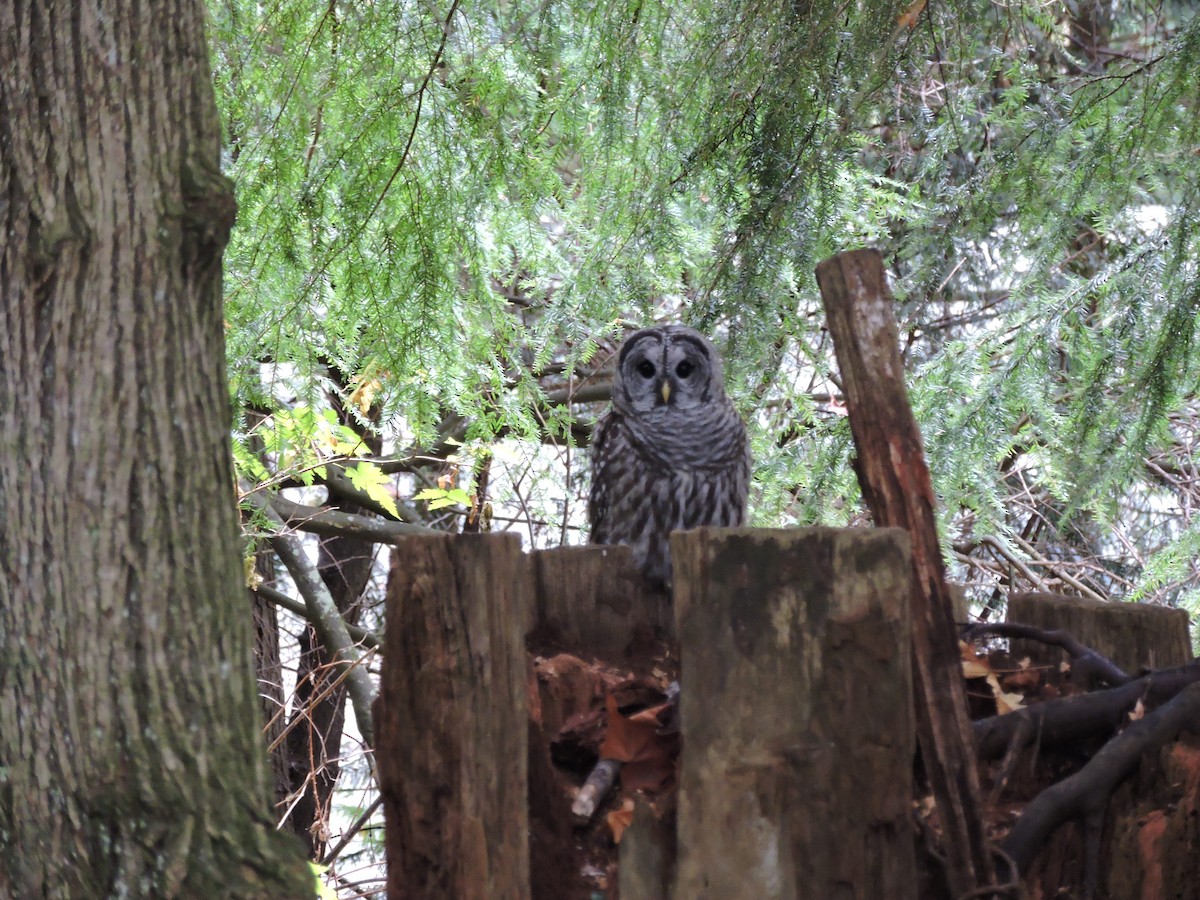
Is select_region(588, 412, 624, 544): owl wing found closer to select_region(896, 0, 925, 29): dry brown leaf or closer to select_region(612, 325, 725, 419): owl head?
select_region(612, 325, 725, 419): owl head

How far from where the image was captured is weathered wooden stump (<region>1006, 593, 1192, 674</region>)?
2.26 metres

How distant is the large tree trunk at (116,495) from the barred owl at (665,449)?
84.2 inches

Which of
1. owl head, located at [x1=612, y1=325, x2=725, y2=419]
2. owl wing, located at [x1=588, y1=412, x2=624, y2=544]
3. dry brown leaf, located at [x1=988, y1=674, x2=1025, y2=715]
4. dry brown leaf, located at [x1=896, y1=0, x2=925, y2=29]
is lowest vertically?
dry brown leaf, located at [x1=988, y1=674, x2=1025, y2=715]

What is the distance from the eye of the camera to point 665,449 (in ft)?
12.9

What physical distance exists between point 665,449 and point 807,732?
7.67 feet

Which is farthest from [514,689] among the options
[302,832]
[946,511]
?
[302,832]

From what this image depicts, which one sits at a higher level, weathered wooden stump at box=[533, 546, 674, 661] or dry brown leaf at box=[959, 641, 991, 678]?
weathered wooden stump at box=[533, 546, 674, 661]

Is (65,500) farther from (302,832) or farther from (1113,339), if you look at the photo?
(302,832)

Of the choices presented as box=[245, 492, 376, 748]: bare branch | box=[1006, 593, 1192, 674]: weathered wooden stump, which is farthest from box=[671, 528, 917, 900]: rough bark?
box=[245, 492, 376, 748]: bare branch

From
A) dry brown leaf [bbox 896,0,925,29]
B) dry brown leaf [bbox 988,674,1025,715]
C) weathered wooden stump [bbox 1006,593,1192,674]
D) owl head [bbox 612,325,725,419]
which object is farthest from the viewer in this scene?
owl head [bbox 612,325,725,419]

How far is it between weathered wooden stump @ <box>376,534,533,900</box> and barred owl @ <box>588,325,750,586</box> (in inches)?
79.6

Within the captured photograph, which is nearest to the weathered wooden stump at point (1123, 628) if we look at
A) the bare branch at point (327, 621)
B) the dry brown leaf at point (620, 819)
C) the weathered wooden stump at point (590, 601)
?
the weathered wooden stump at point (590, 601)

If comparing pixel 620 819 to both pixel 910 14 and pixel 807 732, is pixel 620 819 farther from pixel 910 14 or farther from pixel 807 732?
pixel 910 14

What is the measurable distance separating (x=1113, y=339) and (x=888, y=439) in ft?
5.78
